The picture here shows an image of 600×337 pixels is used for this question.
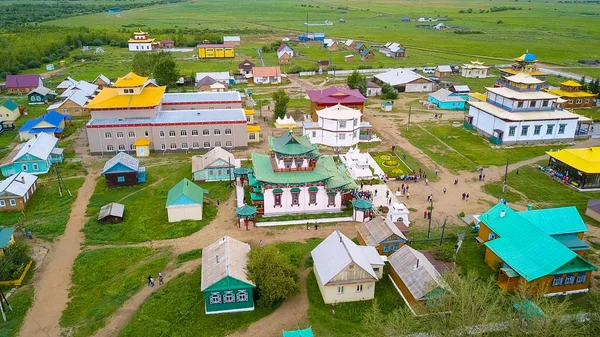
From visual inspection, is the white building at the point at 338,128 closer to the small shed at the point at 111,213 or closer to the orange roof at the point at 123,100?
the orange roof at the point at 123,100

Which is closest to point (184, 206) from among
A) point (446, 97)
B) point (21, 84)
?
point (446, 97)

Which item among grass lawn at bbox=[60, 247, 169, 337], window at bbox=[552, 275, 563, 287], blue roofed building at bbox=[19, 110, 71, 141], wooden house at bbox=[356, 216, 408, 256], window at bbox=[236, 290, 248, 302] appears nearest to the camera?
grass lawn at bbox=[60, 247, 169, 337]

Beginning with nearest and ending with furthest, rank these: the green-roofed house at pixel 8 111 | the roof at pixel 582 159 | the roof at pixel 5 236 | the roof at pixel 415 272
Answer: the roof at pixel 415 272, the roof at pixel 5 236, the roof at pixel 582 159, the green-roofed house at pixel 8 111

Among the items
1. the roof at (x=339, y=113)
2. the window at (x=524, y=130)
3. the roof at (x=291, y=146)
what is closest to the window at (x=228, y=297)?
the roof at (x=291, y=146)

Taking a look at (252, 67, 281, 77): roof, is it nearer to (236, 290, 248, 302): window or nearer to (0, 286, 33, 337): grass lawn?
(0, 286, 33, 337): grass lawn

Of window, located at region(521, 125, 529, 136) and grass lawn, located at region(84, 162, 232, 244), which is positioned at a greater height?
window, located at region(521, 125, 529, 136)

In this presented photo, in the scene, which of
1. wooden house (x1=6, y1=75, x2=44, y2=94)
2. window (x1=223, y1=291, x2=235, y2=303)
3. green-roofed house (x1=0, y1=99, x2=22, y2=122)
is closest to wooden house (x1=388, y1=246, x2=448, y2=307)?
window (x1=223, y1=291, x2=235, y2=303)

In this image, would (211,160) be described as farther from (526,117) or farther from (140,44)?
(140,44)
